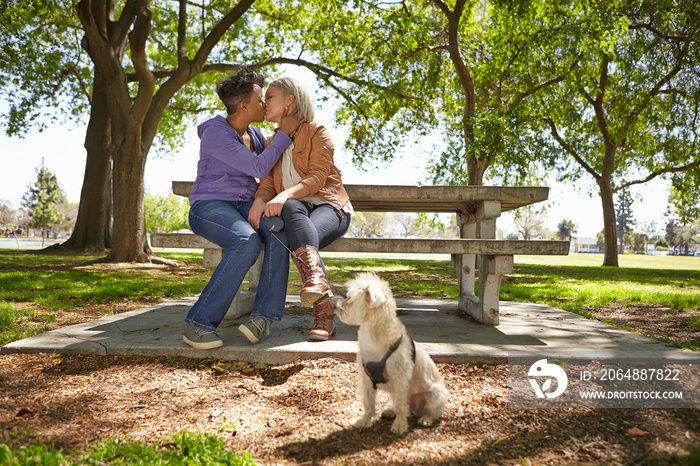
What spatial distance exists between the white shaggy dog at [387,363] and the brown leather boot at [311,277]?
690 millimetres

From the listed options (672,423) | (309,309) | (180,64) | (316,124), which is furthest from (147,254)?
(672,423)

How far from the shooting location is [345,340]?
11.0 ft

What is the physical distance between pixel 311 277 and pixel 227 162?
3.81 feet

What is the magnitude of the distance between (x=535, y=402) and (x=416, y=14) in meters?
15.8

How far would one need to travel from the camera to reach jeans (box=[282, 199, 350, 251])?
3186 millimetres

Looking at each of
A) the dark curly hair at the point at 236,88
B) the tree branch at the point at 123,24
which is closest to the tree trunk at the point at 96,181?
the tree branch at the point at 123,24

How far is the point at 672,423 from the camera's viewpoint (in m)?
2.18

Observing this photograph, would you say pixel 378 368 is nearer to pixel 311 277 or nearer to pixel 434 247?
pixel 311 277

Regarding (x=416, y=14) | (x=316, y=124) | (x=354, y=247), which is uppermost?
(x=416, y=14)

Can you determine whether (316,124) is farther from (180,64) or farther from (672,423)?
(180,64)

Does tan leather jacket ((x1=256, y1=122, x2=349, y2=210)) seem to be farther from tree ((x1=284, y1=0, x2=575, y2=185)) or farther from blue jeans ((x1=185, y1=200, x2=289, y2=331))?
tree ((x1=284, y1=0, x2=575, y2=185))

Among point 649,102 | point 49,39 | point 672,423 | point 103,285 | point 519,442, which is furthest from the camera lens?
point 649,102

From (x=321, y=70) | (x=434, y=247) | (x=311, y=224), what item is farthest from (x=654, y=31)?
(x=311, y=224)

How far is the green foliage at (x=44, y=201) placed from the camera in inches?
2035
